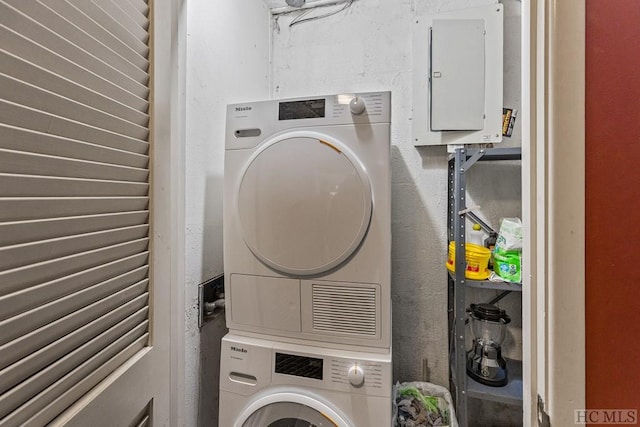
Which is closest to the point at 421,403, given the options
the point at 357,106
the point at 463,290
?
the point at 463,290

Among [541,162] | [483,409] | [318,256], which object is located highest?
[541,162]

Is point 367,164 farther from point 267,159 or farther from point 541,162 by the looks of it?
point 541,162

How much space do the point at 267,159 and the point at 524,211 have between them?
85cm

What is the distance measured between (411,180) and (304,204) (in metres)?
0.80

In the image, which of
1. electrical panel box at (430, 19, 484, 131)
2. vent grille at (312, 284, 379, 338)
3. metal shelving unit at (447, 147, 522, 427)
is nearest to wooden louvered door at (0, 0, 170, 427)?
vent grille at (312, 284, 379, 338)

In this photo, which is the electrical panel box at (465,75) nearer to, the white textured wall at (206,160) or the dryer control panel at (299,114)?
Result: the dryer control panel at (299,114)

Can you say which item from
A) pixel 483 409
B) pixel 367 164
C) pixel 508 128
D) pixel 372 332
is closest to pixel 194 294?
pixel 372 332

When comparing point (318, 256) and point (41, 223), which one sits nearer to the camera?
point (41, 223)

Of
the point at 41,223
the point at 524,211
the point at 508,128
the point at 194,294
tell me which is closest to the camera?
the point at 41,223

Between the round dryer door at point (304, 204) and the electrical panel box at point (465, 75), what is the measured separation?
2.52ft

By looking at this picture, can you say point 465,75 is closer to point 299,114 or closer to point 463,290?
point 299,114

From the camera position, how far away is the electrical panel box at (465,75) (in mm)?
1476

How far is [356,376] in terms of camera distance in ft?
3.28

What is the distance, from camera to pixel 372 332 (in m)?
1.06
